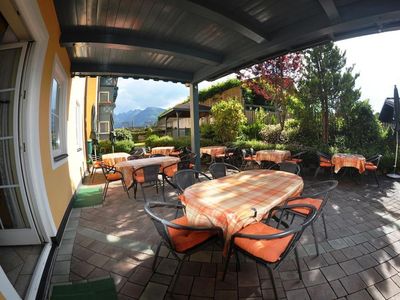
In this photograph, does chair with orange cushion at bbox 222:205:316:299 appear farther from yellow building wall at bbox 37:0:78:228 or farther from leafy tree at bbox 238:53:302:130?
leafy tree at bbox 238:53:302:130

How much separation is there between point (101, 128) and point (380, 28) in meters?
16.2

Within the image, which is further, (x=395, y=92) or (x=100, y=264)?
(x=395, y=92)

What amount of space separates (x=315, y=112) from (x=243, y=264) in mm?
7230

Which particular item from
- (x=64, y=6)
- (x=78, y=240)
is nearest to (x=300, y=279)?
(x=78, y=240)

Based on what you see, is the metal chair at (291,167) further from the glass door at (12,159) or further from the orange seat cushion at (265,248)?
the glass door at (12,159)

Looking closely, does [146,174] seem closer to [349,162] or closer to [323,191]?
[323,191]

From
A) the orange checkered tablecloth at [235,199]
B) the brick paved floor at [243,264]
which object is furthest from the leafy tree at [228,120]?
the orange checkered tablecloth at [235,199]

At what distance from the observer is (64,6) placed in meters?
2.71

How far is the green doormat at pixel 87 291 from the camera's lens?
180 cm

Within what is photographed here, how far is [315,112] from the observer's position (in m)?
7.82

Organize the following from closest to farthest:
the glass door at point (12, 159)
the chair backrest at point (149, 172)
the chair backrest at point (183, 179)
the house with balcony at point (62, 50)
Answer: the house with balcony at point (62, 50) → the glass door at point (12, 159) → the chair backrest at point (183, 179) → the chair backrest at point (149, 172)

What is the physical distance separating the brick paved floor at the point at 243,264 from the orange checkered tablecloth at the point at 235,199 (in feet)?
1.76

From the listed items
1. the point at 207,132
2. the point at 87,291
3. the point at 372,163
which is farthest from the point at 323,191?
the point at 207,132

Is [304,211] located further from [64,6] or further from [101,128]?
[101,128]
